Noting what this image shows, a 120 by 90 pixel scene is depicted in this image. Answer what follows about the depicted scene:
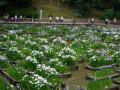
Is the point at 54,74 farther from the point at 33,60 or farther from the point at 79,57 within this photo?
the point at 79,57

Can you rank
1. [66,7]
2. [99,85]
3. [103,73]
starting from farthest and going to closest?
[66,7]
[103,73]
[99,85]

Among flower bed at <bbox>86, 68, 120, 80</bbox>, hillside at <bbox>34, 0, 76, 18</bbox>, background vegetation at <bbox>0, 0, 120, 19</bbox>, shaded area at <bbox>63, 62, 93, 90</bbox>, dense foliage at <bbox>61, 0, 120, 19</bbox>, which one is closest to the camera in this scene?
shaded area at <bbox>63, 62, 93, 90</bbox>

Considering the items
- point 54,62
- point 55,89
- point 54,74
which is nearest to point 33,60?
point 54,62

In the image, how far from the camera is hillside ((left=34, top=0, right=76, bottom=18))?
45.2m

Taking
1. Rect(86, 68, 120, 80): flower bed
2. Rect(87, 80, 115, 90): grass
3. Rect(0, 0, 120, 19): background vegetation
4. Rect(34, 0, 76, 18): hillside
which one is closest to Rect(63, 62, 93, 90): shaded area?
Rect(86, 68, 120, 80): flower bed

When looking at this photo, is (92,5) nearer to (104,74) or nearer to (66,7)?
(66,7)

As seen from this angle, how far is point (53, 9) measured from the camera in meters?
46.8

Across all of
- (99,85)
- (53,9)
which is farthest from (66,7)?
(99,85)

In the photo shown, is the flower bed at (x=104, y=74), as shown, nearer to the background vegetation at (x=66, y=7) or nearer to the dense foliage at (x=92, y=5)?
the background vegetation at (x=66, y=7)

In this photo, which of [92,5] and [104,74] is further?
[92,5]

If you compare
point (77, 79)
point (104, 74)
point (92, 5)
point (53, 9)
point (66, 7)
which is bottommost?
point (77, 79)

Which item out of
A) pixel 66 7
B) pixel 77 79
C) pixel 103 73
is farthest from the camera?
pixel 66 7

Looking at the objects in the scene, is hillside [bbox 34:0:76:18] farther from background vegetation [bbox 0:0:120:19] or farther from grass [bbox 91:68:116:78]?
grass [bbox 91:68:116:78]

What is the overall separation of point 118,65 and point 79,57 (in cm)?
200
